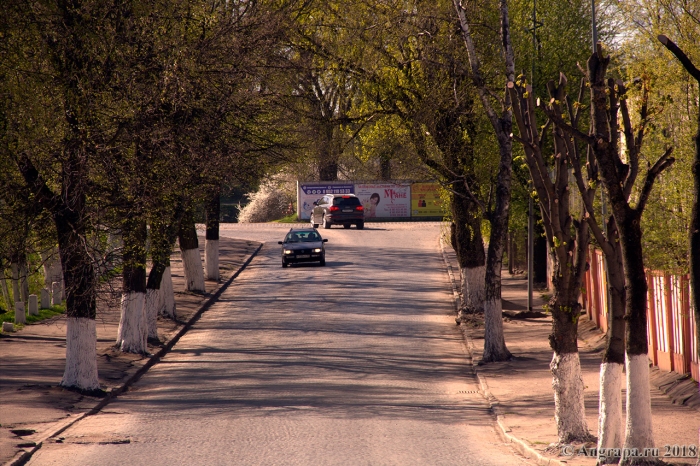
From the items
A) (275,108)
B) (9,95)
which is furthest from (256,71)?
(9,95)

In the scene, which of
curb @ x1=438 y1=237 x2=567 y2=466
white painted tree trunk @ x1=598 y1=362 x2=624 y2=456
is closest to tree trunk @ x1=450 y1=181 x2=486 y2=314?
curb @ x1=438 y1=237 x2=567 y2=466

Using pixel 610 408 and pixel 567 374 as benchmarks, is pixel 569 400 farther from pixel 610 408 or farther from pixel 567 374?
pixel 610 408

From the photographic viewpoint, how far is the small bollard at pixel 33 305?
22.6 m

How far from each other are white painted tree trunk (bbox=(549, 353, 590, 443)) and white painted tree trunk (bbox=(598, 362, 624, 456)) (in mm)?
906

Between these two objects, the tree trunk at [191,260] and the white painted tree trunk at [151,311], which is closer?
the white painted tree trunk at [151,311]

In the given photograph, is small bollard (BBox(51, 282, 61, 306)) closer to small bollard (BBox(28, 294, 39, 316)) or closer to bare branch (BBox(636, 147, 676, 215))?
small bollard (BBox(28, 294, 39, 316))

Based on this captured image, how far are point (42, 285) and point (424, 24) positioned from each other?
16027 millimetres

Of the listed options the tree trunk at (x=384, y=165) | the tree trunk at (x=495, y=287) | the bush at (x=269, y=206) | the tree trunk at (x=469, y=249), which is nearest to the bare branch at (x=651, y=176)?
the tree trunk at (x=495, y=287)

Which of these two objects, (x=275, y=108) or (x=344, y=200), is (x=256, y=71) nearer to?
(x=275, y=108)

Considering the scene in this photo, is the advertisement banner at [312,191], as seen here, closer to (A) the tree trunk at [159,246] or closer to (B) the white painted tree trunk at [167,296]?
(B) the white painted tree trunk at [167,296]

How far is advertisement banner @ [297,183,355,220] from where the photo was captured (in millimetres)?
57125

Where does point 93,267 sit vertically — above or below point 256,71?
below

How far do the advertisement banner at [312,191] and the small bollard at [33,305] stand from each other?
1369 inches

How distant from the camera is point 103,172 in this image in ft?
42.5
